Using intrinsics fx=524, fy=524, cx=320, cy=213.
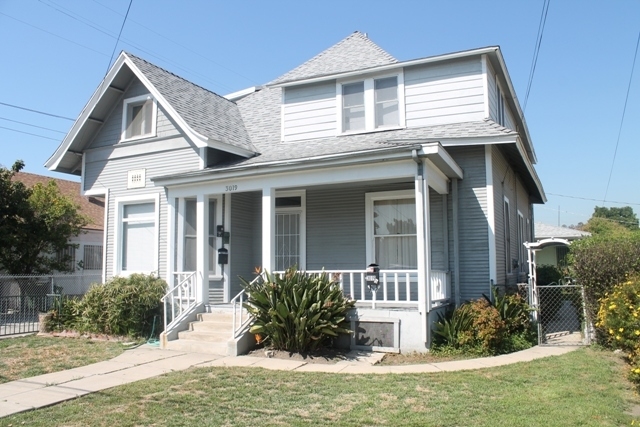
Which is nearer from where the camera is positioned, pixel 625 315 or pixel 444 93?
pixel 625 315

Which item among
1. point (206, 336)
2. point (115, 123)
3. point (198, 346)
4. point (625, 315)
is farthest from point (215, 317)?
point (625, 315)

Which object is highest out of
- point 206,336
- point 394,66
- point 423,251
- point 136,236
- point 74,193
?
point 394,66

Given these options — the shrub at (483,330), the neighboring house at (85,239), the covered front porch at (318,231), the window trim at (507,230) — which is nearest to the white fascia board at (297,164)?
the covered front porch at (318,231)

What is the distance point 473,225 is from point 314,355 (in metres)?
4.80

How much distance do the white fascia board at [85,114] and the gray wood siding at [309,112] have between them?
4693 mm

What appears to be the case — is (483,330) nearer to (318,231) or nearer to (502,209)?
(502,209)

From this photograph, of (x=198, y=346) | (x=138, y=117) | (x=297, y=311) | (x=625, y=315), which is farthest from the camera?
(x=138, y=117)

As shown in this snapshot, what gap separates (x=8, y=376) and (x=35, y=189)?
501 inches

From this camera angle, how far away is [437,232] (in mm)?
12211

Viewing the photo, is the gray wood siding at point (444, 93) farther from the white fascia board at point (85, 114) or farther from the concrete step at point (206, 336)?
the white fascia board at point (85, 114)

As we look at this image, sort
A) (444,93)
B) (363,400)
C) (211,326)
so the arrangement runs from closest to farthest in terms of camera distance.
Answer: (363,400), (211,326), (444,93)

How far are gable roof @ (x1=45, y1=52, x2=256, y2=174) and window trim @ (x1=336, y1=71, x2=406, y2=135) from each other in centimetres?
258

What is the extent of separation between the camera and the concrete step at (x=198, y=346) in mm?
9991

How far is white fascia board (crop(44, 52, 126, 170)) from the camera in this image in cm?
1438
